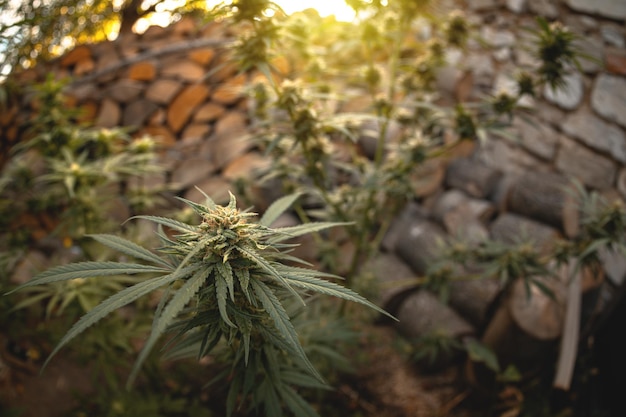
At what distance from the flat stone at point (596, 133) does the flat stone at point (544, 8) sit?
3.09 feet

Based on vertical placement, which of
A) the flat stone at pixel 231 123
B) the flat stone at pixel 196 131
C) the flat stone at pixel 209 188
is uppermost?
the flat stone at pixel 231 123

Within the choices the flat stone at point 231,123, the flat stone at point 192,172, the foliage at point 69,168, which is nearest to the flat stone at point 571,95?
A: the flat stone at point 231,123

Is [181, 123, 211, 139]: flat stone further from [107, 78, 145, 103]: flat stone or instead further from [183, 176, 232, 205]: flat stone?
[183, 176, 232, 205]: flat stone

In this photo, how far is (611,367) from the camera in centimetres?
195

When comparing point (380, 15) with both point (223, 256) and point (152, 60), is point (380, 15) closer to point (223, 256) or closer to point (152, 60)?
point (223, 256)

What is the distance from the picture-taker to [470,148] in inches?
119

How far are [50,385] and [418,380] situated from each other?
7.32ft

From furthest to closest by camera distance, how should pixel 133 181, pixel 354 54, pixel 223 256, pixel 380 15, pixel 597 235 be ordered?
1. pixel 354 54
2. pixel 133 181
3. pixel 380 15
4. pixel 597 235
5. pixel 223 256

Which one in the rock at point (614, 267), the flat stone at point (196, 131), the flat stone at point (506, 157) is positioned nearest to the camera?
the rock at point (614, 267)

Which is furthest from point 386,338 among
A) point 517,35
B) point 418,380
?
point 517,35

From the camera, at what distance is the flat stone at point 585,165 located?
8.95ft

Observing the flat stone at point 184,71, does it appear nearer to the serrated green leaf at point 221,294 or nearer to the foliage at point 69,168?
the foliage at point 69,168

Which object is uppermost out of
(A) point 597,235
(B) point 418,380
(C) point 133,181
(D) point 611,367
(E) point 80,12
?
(E) point 80,12

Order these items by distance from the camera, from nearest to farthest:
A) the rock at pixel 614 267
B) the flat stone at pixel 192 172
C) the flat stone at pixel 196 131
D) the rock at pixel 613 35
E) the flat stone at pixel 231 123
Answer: the rock at pixel 614 267, the flat stone at pixel 192 172, the rock at pixel 613 35, the flat stone at pixel 231 123, the flat stone at pixel 196 131
